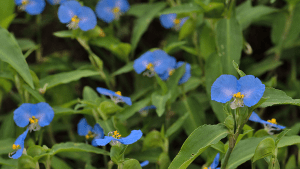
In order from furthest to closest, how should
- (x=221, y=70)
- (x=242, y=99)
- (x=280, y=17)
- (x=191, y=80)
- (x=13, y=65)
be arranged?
(x=280, y=17), (x=191, y=80), (x=221, y=70), (x=13, y=65), (x=242, y=99)

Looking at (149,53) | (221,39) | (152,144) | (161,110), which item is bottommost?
(152,144)

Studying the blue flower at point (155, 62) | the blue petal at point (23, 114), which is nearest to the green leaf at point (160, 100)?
the blue flower at point (155, 62)

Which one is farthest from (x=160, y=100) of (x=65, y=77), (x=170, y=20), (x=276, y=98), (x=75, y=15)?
(x=170, y=20)

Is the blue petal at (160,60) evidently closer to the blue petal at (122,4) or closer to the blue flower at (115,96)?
the blue flower at (115,96)

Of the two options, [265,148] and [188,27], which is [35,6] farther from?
[265,148]

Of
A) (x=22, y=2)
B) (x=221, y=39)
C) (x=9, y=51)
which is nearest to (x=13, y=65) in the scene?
(x=9, y=51)

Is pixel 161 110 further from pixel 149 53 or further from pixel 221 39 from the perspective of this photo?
pixel 221 39

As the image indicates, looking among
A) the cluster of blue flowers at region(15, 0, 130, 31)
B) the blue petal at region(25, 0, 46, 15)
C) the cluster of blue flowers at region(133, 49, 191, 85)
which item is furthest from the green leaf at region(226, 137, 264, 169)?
the blue petal at region(25, 0, 46, 15)
